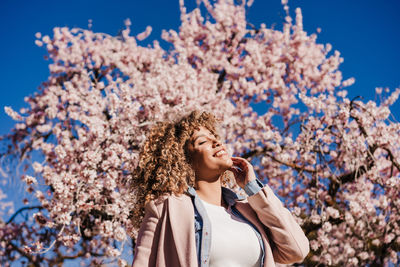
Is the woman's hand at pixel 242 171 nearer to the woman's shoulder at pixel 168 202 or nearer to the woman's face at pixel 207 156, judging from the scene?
the woman's face at pixel 207 156

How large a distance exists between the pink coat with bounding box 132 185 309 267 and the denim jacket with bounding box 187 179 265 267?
0.11 ft

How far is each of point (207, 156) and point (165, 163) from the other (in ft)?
0.91

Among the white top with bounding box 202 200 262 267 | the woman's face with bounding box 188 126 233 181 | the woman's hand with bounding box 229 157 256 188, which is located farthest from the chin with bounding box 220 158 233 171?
the white top with bounding box 202 200 262 267

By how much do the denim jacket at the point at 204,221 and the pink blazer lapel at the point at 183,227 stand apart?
41mm

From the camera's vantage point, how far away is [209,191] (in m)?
2.48

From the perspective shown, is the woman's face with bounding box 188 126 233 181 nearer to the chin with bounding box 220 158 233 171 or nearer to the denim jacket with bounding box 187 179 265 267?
the chin with bounding box 220 158 233 171

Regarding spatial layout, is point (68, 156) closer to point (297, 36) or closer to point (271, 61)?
point (271, 61)

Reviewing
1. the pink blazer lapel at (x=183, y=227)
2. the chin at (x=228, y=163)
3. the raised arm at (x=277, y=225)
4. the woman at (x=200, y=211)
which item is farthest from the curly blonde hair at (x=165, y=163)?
the raised arm at (x=277, y=225)

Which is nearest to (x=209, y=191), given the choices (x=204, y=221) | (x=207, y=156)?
(x=207, y=156)

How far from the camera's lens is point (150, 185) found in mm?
2475

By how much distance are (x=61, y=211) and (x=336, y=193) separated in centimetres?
471

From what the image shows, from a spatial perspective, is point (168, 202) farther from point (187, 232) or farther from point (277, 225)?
point (277, 225)

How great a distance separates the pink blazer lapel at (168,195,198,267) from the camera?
204 centimetres

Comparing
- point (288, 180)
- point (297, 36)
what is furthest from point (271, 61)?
point (288, 180)
